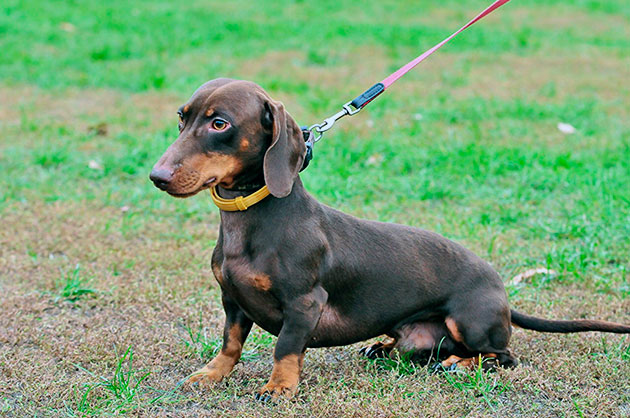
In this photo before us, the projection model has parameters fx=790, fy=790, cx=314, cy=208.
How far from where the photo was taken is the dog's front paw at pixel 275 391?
3082 millimetres

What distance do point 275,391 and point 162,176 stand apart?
0.97m

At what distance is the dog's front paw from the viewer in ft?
10.1

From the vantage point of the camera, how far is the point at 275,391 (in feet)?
10.1

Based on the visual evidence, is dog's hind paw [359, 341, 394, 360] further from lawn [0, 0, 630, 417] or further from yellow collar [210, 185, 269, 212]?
yellow collar [210, 185, 269, 212]

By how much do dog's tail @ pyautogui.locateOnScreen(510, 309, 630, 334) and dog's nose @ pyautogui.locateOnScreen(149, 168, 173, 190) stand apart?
A: 1.76 m

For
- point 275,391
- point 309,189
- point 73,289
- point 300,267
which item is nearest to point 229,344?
point 275,391

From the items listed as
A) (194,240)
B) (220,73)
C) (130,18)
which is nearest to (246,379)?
(194,240)

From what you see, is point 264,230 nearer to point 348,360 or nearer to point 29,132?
point 348,360

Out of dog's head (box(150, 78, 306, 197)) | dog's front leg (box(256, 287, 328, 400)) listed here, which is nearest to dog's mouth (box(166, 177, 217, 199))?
dog's head (box(150, 78, 306, 197))

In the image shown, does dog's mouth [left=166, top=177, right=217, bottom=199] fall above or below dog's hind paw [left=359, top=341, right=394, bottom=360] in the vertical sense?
above

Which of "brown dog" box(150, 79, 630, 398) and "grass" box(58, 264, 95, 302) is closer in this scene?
"brown dog" box(150, 79, 630, 398)

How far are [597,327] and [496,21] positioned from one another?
11381 millimetres

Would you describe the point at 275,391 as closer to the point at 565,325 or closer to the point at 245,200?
the point at 245,200

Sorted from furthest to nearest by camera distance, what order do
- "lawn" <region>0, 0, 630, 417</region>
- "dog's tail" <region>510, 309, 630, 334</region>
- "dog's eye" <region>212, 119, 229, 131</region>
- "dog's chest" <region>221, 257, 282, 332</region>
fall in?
"dog's tail" <region>510, 309, 630, 334</region>
"lawn" <region>0, 0, 630, 417</region>
"dog's chest" <region>221, 257, 282, 332</region>
"dog's eye" <region>212, 119, 229, 131</region>
